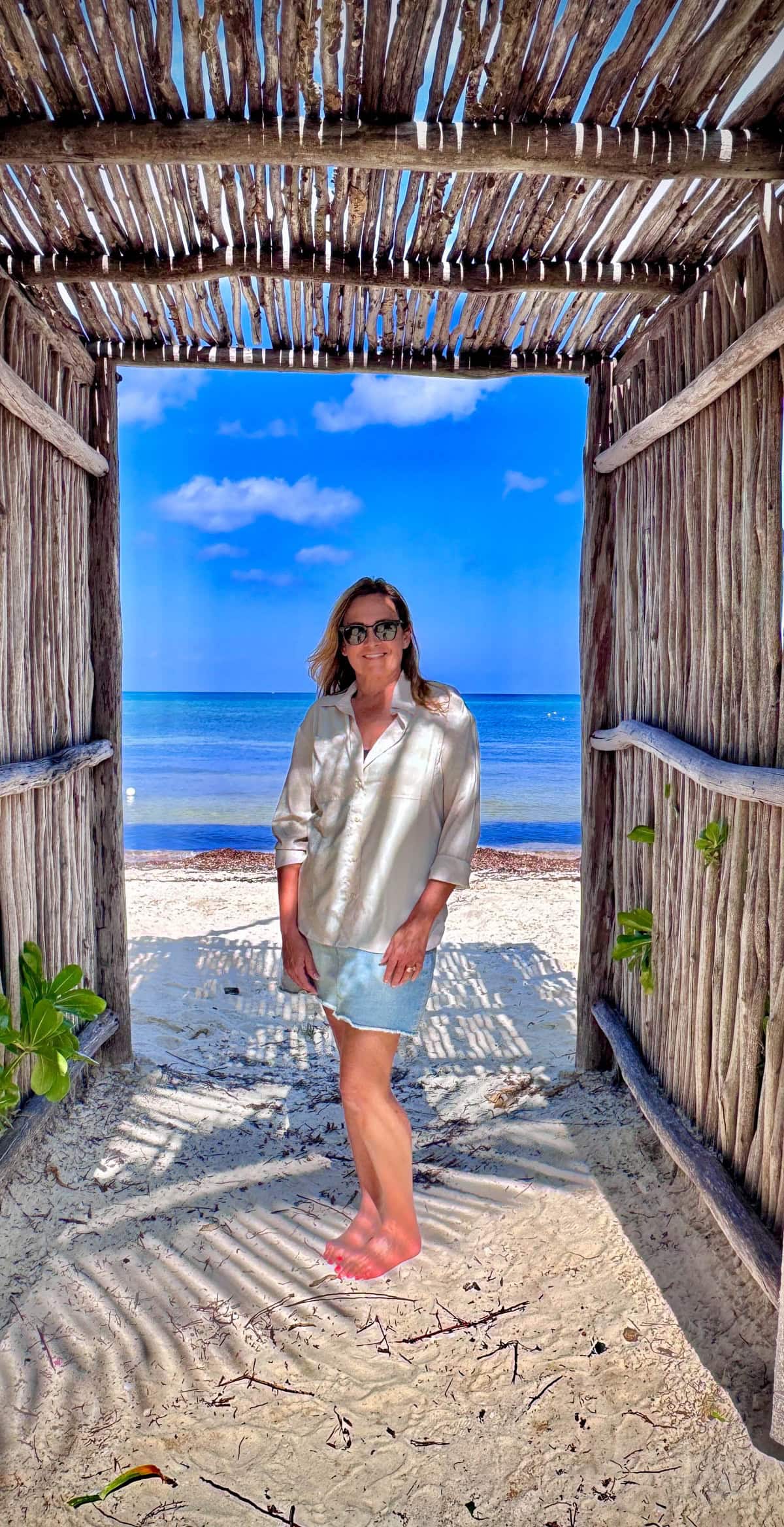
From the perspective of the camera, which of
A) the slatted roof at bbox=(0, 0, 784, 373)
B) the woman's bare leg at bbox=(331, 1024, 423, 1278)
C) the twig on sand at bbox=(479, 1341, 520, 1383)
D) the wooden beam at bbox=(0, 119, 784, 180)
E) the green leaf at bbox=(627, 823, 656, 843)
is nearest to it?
the slatted roof at bbox=(0, 0, 784, 373)

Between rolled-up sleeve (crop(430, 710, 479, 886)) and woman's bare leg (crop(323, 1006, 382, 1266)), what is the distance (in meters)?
0.53

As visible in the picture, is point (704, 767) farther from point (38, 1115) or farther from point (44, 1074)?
point (38, 1115)

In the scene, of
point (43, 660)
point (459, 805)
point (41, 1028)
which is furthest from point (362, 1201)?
point (43, 660)

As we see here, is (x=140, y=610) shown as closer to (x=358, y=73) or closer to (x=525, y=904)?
(x=525, y=904)

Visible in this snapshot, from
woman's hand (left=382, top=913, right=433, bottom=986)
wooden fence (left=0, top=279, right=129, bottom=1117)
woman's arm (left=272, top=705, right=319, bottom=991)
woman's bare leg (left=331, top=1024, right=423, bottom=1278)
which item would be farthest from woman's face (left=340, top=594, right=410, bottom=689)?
wooden fence (left=0, top=279, right=129, bottom=1117)

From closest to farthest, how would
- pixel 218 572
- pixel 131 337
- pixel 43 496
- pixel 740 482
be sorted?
pixel 740 482, pixel 43 496, pixel 131 337, pixel 218 572

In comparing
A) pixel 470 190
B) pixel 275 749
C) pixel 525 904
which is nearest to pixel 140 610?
pixel 275 749

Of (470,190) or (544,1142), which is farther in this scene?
(544,1142)

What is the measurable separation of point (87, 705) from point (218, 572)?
159 feet

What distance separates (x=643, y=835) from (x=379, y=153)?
7.33 ft

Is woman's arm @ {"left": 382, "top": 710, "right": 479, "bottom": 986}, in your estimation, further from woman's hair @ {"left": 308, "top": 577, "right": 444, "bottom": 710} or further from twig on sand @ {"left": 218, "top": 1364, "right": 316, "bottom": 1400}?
twig on sand @ {"left": 218, "top": 1364, "right": 316, "bottom": 1400}

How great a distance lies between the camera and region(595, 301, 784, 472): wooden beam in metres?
2.08

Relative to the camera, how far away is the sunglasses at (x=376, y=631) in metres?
2.54

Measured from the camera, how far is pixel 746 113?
2.24 m
